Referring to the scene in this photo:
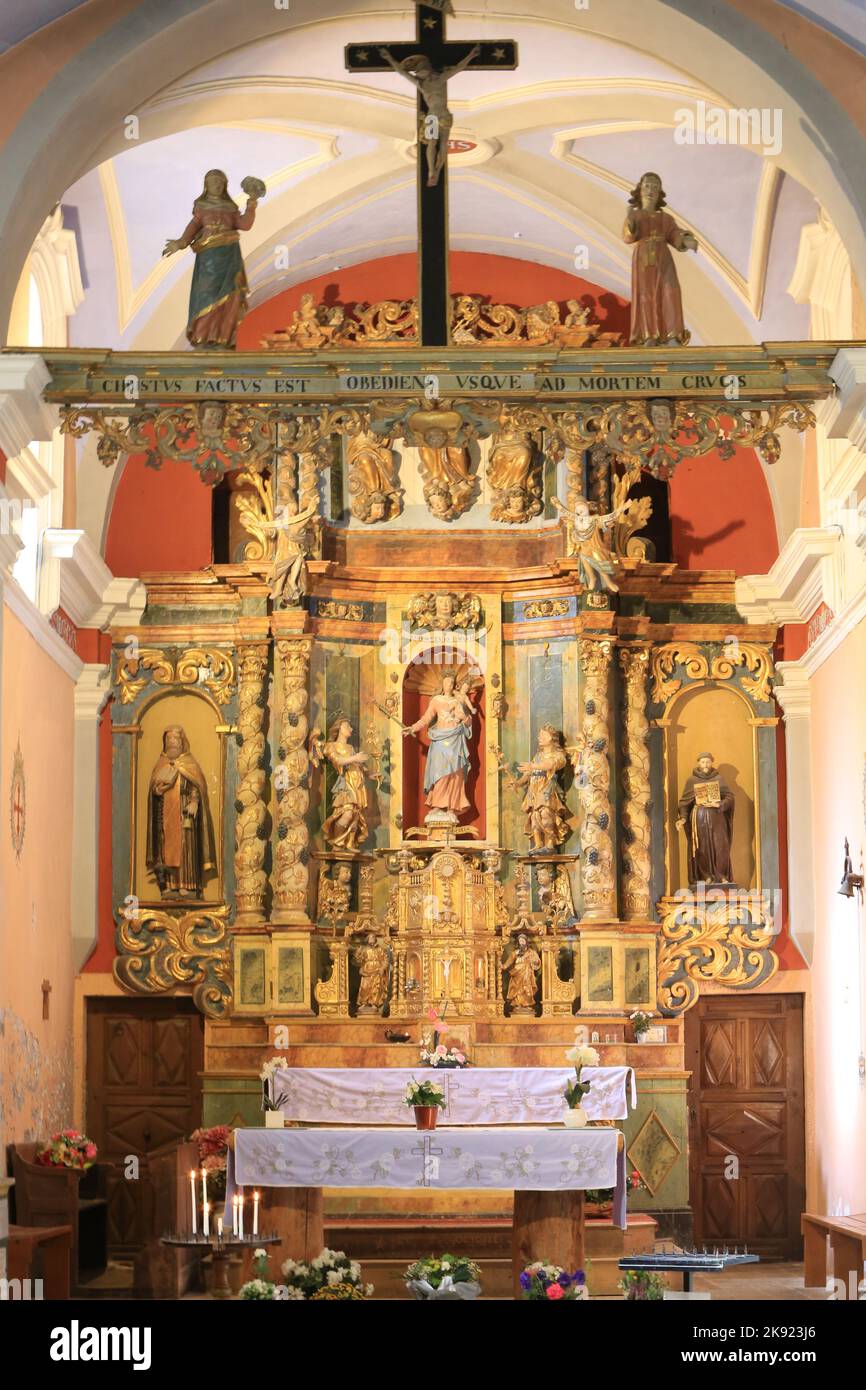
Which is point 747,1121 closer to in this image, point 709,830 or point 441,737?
point 709,830

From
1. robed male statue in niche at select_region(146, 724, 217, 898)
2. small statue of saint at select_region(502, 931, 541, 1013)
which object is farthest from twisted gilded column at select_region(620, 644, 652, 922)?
robed male statue in niche at select_region(146, 724, 217, 898)

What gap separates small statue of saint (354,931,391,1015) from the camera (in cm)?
1625

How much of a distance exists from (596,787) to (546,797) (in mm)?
464

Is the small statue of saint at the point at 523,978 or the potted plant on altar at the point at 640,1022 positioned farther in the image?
the small statue of saint at the point at 523,978

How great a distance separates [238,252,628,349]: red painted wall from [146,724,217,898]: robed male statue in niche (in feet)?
11.7

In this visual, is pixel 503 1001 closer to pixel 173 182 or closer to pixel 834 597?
pixel 834 597

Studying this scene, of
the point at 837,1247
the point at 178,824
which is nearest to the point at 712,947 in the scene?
the point at 178,824

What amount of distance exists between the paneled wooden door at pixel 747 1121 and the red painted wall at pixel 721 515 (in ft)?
11.9

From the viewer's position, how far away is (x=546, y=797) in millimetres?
16422

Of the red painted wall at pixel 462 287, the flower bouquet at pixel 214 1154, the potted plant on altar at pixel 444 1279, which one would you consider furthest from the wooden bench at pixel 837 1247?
the red painted wall at pixel 462 287

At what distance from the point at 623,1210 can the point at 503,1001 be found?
3.72 m

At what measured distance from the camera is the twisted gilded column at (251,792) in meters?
16.2

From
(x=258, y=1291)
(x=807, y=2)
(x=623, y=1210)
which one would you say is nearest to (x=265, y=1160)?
(x=623, y=1210)

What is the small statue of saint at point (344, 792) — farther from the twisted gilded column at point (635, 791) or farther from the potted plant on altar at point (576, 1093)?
the potted plant on altar at point (576, 1093)
